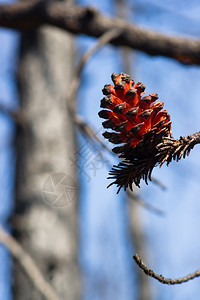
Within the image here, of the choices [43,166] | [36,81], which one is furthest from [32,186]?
[36,81]

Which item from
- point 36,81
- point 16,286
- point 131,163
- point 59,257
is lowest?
point 16,286

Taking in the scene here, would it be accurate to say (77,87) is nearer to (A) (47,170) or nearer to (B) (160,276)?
(A) (47,170)

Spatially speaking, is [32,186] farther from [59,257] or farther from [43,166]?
[59,257]

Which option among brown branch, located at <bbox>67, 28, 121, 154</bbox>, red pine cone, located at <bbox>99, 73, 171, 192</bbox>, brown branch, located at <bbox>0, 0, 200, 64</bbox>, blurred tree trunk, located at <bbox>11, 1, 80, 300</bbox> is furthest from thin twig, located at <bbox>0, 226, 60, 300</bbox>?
red pine cone, located at <bbox>99, 73, 171, 192</bbox>

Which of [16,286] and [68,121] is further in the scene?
[68,121]

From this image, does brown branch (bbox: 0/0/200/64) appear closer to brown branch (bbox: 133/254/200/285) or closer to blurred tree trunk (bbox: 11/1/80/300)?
blurred tree trunk (bbox: 11/1/80/300)

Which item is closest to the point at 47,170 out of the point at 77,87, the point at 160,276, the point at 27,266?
the point at 27,266
